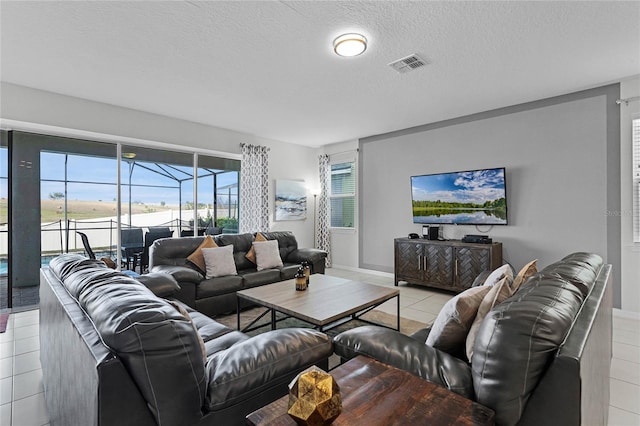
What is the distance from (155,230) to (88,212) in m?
0.90

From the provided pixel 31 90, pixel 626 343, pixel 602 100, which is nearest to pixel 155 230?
pixel 31 90

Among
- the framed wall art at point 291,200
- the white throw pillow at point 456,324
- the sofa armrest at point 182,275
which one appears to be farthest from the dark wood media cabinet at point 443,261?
the sofa armrest at point 182,275

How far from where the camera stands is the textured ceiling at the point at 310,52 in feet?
7.55

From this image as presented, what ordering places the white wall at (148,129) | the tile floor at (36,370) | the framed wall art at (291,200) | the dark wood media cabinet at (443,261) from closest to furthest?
the tile floor at (36,370) → the white wall at (148,129) → the dark wood media cabinet at (443,261) → the framed wall art at (291,200)

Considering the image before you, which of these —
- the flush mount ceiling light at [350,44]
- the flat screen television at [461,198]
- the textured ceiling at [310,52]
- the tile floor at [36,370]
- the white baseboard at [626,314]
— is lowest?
the tile floor at [36,370]

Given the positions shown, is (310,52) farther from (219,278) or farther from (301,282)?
(219,278)

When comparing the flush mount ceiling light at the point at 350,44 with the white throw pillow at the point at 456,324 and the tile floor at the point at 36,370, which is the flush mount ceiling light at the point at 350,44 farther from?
the tile floor at the point at 36,370

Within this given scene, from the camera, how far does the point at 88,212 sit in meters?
4.33

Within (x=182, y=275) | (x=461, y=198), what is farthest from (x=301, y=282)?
(x=461, y=198)

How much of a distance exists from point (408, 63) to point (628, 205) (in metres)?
2.99

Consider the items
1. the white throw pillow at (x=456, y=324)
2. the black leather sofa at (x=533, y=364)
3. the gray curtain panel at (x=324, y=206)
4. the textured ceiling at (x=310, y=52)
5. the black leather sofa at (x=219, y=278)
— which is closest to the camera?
the black leather sofa at (x=533, y=364)

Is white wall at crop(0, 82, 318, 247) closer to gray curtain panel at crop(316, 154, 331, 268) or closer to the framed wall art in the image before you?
the framed wall art

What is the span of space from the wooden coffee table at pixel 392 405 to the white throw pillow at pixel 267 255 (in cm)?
317

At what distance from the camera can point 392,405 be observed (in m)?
1.00
